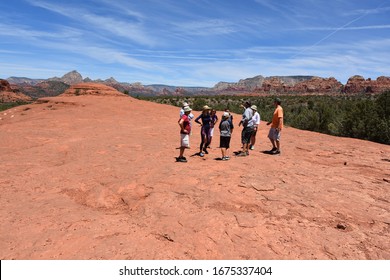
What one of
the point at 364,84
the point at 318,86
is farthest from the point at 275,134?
the point at 318,86

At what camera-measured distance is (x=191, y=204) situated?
5.49 m

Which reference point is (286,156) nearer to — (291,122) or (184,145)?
(184,145)

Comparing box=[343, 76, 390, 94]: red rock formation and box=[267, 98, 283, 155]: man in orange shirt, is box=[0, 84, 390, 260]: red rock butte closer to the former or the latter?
box=[267, 98, 283, 155]: man in orange shirt

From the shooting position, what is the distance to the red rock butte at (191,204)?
410cm

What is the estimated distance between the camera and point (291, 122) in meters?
25.1

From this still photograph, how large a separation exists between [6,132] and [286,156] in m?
12.3

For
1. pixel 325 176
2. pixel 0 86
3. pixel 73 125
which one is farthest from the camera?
pixel 0 86

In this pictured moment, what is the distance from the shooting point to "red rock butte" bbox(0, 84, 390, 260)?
13.4 ft

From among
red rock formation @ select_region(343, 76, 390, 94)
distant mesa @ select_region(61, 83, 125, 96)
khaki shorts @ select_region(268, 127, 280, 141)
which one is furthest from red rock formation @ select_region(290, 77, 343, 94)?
khaki shorts @ select_region(268, 127, 280, 141)

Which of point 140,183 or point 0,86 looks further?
point 0,86

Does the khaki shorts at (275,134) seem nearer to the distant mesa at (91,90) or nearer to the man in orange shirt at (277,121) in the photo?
the man in orange shirt at (277,121)

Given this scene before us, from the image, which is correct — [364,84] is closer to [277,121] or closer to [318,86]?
[318,86]

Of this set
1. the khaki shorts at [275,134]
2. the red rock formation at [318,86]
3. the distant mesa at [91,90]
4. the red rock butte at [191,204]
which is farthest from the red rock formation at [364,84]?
the red rock butte at [191,204]

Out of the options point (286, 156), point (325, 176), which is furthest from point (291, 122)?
point (325, 176)
